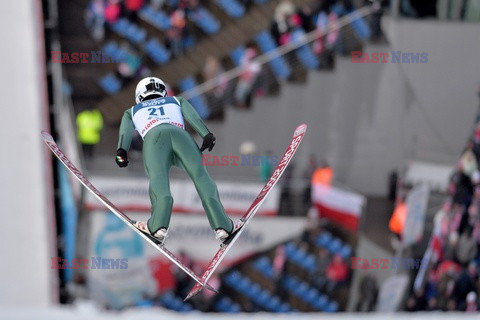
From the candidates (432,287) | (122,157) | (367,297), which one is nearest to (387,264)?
(367,297)

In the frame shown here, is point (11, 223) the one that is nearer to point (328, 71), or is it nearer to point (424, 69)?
point (328, 71)

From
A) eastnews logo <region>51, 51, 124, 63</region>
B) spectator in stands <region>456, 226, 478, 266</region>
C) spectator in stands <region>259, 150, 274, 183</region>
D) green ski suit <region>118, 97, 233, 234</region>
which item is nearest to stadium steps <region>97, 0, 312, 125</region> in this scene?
eastnews logo <region>51, 51, 124, 63</region>

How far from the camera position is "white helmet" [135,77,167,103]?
17.4ft

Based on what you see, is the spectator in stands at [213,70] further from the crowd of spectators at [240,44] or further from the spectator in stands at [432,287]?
the spectator in stands at [432,287]

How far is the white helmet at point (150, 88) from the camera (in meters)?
5.30

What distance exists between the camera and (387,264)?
16.1 metres

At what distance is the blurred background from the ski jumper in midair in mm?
8283

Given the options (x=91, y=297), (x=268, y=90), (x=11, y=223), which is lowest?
(x=91, y=297)

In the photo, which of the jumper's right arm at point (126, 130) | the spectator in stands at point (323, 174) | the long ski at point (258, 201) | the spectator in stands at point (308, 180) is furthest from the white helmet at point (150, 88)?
the spectator in stands at point (323, 174)

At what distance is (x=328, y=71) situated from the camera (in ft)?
49.0

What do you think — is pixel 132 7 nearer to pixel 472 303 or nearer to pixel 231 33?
pixel 231 33

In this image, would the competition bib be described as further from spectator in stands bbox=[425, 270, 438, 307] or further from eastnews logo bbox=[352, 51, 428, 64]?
spectator in stands bbox=[425, 270, 438, 307]

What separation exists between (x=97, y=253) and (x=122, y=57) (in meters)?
4.29

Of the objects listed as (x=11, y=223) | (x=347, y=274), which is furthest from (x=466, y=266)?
(x=11, y=223)
